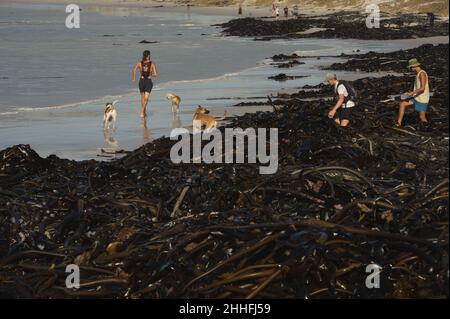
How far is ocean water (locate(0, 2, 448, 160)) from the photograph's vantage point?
53.8 feet

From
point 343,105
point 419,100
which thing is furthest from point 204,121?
point 419,100

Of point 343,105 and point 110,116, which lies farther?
point 110,116

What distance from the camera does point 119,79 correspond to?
2859 cm

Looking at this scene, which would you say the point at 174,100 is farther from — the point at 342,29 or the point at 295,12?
the point at 295,12

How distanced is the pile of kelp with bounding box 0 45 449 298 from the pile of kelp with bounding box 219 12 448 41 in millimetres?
36195

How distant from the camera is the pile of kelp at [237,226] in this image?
228 inches

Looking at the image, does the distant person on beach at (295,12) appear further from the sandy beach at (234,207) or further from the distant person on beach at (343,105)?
the distant person on beach at (343,105)

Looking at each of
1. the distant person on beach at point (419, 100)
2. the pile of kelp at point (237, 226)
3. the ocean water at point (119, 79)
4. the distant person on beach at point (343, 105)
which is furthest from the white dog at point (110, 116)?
the pile of kelp at point (237, 226)

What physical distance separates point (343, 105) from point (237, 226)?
21.5 ft

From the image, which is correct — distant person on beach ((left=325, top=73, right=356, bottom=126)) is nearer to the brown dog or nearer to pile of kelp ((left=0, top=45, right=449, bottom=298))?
pile of kelp ((left=0, top=45, right=449, bottom=298))

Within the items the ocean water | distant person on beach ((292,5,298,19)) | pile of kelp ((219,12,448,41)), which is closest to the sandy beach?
the ocean water
